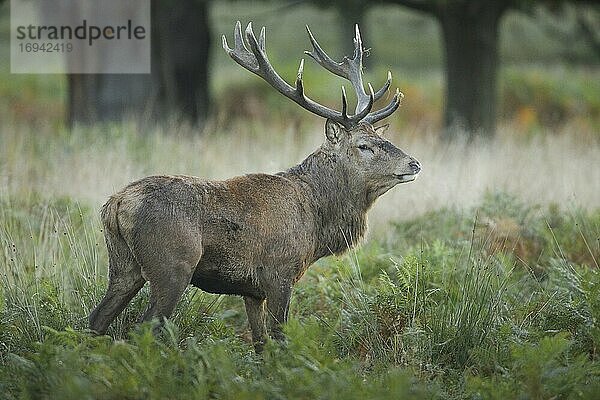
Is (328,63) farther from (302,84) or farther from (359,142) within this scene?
(359,142)

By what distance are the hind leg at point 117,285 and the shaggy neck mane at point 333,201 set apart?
4.37 feet

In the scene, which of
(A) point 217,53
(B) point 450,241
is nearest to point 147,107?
(B) point 450,241

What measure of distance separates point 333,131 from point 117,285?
1.86 meters

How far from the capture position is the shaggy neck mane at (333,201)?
703 centimetres

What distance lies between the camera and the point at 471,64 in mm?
15750

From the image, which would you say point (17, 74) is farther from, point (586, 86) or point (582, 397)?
point (582, 397)

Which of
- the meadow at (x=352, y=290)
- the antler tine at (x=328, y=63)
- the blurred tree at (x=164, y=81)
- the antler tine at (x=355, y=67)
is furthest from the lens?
the blurred tree at (x=164, y=81)

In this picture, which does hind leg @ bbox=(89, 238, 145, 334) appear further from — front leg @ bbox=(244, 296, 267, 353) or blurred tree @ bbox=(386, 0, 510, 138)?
blurred tree @ bbox=(386, 0, 510, 138)

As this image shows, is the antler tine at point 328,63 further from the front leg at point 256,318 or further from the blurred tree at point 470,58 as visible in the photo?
the blurred tree at point 470,58

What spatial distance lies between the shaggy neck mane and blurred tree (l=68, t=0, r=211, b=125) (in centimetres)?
871

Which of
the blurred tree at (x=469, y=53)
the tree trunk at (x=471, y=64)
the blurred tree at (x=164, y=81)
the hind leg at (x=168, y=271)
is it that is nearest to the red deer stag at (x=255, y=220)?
the hind leg at (x=168, y=271)

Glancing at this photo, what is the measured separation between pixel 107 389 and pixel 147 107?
10.7 metres

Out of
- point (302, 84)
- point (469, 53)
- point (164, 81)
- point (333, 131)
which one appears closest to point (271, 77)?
point (302, 84)

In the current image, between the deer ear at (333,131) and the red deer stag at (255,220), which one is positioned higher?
the deer ear at (333,131)
